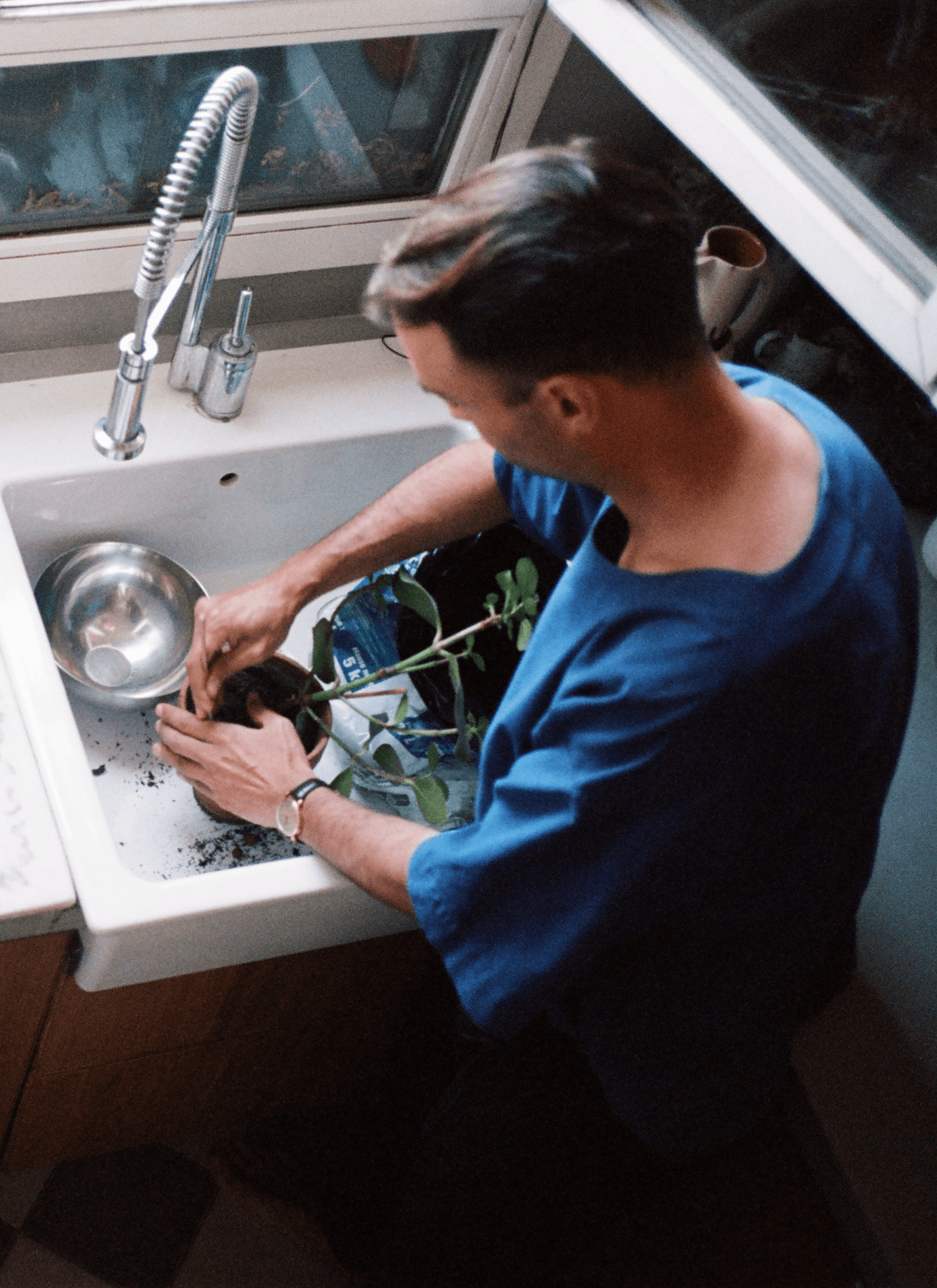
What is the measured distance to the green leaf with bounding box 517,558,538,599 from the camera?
1100mm

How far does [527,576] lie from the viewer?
1.10 meters

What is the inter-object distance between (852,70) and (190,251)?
2.07 ft

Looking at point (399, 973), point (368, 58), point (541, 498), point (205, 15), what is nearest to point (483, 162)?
point (368, 58)

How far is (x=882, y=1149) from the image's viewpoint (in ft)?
3.94

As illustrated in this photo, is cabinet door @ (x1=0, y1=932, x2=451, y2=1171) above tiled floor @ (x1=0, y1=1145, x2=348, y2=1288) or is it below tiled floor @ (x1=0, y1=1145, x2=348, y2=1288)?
above

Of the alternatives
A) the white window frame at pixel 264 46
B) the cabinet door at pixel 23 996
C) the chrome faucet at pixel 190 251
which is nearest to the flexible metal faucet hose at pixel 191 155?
the chrome faucet at pixel 190 251

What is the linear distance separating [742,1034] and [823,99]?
0.81 metres

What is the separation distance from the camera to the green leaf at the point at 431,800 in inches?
42.8

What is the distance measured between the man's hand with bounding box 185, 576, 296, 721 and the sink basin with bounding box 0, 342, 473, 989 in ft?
0.39

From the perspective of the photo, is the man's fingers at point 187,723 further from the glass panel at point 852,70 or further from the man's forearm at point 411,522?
the glass panel at point 852,70

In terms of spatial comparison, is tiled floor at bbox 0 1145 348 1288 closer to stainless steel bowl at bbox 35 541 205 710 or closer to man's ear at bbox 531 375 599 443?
stainless steel bowl at bbox 35 541 205 710

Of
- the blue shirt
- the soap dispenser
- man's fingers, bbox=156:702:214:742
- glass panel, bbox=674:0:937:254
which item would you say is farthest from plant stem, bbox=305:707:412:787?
glass panel, bbox=674:0:937:254

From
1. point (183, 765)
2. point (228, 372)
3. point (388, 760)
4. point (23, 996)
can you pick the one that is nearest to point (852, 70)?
point (228, 372)

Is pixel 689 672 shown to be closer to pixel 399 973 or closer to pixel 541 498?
pixel 541 498
